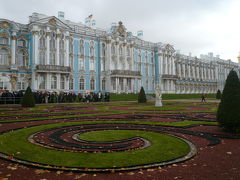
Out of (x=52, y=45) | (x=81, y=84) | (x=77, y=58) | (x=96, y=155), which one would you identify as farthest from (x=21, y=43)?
(x=96, y=155)

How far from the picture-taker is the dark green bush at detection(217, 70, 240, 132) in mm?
8203

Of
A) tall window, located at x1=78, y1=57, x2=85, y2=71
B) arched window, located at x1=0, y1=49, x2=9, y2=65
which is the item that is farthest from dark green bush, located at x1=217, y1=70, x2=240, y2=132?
tall window, located at x1=78, y1=57, x2=85, y2=71

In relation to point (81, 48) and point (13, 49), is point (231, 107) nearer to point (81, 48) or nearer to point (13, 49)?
point (13, 49)

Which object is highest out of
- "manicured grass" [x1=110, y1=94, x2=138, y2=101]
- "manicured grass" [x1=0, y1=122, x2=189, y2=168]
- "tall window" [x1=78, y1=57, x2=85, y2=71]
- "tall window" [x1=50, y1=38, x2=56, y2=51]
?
"tall window" [x1=50, y1=38, x2=56, y2=51]

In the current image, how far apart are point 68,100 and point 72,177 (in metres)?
27.7

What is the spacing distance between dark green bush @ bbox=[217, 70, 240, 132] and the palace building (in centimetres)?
1832

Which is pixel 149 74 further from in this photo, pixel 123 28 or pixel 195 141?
pixel 195 141

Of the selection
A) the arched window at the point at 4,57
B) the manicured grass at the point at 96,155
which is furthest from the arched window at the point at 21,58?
the manicured grass at the point at 96,155

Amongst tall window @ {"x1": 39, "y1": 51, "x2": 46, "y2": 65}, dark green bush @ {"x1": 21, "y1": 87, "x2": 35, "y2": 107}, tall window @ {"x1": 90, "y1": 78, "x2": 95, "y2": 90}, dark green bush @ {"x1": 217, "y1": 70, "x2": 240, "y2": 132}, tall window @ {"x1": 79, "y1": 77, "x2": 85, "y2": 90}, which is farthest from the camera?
tall window @ {"x1": 90, "y1": 78, "x2": 95, "y2": 90}

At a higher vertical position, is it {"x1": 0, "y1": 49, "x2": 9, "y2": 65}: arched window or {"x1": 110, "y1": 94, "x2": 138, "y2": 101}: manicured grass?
{"x1": 0, "y1": 49, "x2": 9, "y2": 65}: arched window

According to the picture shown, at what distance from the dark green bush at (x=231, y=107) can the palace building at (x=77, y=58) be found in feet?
60.1

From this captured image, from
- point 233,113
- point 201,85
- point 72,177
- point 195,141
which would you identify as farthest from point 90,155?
point 201,85

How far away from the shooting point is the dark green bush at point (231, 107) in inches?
323

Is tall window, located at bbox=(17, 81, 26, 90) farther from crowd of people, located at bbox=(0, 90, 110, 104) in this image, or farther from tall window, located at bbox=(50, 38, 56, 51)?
crowd of people, located at bbox=(0, 90, 110, 104)
